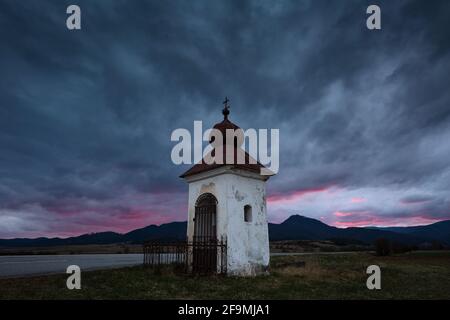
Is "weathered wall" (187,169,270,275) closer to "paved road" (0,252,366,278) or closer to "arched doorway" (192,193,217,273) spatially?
"arched doorway" (192,193,217,273)

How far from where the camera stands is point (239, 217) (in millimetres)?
13969

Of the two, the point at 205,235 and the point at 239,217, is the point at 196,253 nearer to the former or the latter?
the point at 205,235

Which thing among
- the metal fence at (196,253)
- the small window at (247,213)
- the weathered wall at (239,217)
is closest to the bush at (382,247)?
the weathered wall at (239,217)

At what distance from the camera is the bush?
1572 inches

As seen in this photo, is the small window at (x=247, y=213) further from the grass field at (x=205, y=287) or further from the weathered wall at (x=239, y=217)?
the grass field at (x=205, y=287)

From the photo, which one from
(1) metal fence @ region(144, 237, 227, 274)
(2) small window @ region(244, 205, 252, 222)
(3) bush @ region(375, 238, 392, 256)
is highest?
(2) small window @ region(244, 205, 252, 222)

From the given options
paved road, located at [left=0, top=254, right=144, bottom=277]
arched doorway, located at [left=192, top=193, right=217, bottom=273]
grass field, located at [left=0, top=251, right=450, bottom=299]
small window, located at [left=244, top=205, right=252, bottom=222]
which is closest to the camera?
grass field, located at [left=0, top=251, right=450, bottom=299]

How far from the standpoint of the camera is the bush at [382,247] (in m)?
39.9

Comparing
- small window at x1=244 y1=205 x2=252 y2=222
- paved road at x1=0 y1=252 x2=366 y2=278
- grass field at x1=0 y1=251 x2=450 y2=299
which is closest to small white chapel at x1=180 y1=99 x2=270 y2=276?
small window at x1=244 y1=205 x2=252 y2=222

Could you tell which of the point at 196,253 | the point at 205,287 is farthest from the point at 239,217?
the point at 205,287

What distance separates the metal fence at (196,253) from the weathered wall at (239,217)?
36 centimetres

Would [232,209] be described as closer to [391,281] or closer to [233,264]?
[233,264]

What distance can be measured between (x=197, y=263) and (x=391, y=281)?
852cm

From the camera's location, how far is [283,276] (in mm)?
14078
